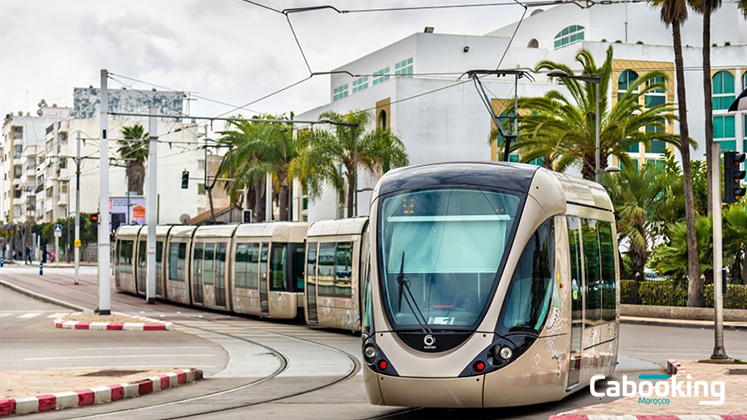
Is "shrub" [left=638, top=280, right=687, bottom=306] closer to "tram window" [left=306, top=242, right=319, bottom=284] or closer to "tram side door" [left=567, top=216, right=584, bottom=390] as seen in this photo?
"tram window" [left=306, top=242, right=319, bottom=284]

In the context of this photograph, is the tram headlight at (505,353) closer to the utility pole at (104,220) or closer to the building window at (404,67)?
the utility pole at (104,220)

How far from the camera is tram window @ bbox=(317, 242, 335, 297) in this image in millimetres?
26688

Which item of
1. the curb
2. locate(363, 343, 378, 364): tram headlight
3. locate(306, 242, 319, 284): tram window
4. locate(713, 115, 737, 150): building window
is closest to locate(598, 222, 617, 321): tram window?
locate(363, 343, 378, 364): tram headlight

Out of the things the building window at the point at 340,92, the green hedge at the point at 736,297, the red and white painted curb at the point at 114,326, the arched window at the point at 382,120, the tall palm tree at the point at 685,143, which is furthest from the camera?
the building window at the point at 340,92

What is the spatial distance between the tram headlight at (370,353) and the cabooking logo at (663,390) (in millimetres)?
3275

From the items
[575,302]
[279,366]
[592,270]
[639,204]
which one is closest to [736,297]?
[639,204]

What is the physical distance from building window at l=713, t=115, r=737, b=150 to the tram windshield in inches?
2145

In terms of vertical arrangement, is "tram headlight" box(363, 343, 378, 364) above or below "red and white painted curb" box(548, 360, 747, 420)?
above

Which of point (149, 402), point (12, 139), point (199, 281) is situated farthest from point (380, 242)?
point (12, 139)

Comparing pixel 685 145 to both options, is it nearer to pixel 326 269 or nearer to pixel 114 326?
pixel 326 269

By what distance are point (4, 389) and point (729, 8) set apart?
64.3m

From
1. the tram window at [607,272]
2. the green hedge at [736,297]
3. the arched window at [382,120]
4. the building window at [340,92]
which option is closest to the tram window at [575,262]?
the tram window at [607,272]

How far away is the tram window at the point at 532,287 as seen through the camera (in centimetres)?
1166

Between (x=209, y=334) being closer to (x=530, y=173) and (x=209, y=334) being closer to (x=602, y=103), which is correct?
(x=530, y=173)
